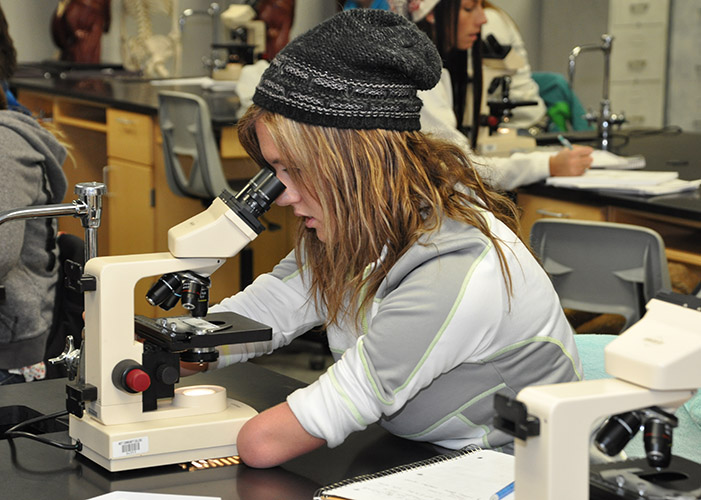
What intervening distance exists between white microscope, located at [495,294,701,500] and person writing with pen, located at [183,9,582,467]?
14.4 inches

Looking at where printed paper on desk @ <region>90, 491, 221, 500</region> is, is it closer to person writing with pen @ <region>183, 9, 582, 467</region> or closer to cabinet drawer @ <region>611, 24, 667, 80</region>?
person writing with pen @ <region>183, 9, 582, 467</region>

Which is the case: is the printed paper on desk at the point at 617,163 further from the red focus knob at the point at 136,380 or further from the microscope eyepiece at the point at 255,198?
the red focus knob at the point at 136,380

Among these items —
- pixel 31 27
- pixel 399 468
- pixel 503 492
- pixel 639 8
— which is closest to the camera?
pixel 503 492

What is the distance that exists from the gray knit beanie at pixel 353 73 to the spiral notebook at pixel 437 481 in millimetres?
436

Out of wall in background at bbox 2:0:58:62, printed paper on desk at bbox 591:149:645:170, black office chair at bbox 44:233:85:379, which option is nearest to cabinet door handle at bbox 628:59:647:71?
printed paper on desk at bbox 591:149:645:170

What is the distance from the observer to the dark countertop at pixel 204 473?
119 cm

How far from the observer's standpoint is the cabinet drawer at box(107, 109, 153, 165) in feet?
13.3

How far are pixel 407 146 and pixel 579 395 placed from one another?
0.56m

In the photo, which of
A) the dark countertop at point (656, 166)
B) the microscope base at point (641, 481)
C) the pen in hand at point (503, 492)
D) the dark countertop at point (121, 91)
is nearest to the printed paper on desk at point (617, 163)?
the dark countertop at point (656, 166)

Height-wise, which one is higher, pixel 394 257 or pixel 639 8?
pixel 639 8

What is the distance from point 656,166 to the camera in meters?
3.20

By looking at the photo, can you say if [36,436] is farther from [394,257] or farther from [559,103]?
[559,103]

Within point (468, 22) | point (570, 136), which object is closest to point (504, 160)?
point (468, 22)

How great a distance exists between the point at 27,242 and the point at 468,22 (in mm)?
1581
